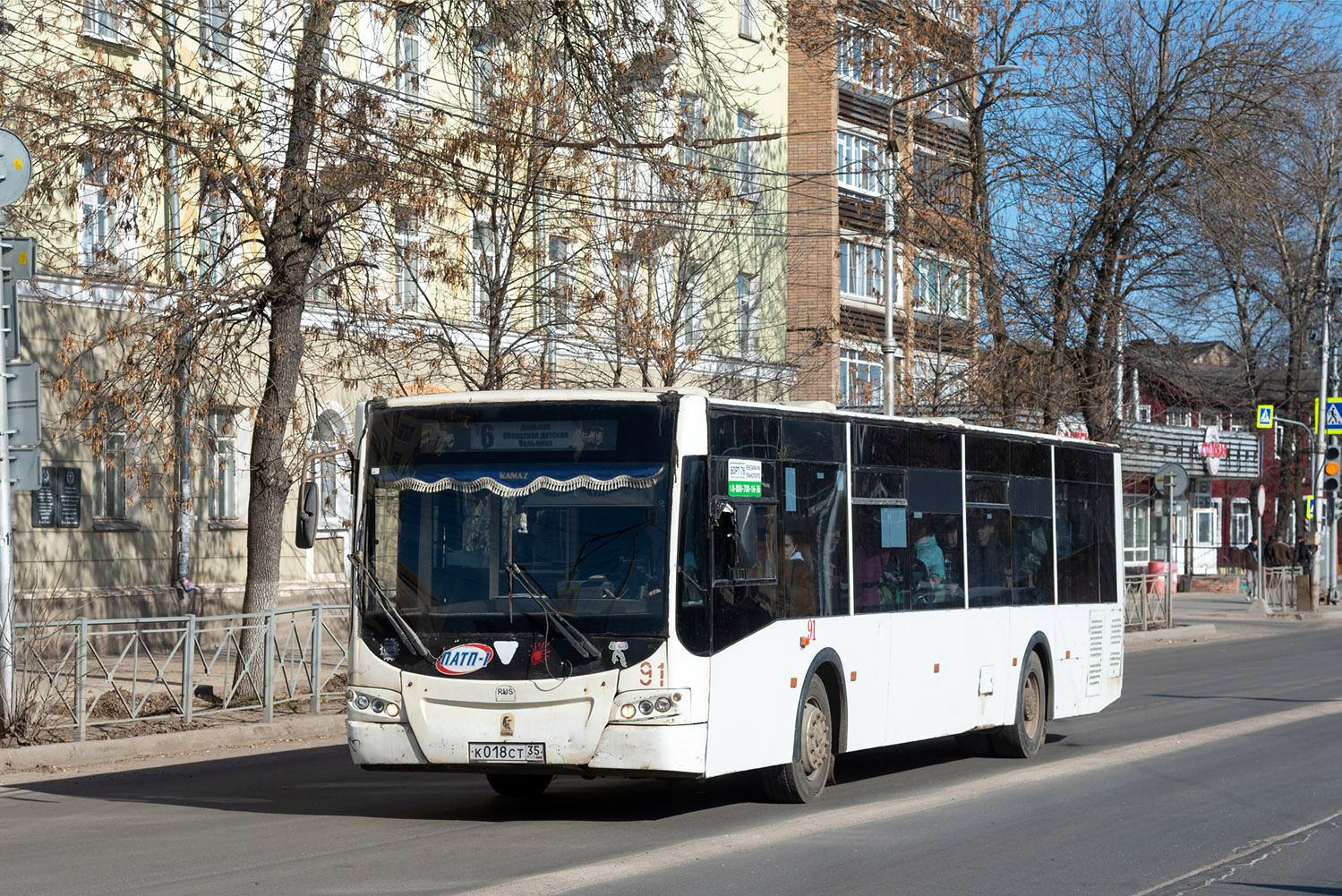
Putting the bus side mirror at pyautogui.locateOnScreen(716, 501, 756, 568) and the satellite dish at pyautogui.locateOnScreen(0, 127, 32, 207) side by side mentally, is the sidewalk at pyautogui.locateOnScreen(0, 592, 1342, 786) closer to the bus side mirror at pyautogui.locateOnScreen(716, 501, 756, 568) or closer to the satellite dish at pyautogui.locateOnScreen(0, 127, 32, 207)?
the satellite dish at pyautogui.locateOnScreen(0, 127, 32, 207)

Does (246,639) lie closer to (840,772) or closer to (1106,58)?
(840,772)

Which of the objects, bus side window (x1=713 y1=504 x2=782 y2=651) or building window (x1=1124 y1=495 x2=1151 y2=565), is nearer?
bus side window (x1=713 y1=504 x2=782 y2=651)

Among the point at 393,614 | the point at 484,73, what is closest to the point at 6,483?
the point at 393,614

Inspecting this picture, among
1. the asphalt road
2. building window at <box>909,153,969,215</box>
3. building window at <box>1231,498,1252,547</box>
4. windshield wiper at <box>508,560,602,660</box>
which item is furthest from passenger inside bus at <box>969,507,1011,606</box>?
building window at <box>1231,498,1252,547</box>

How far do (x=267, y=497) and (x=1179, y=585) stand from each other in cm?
4340

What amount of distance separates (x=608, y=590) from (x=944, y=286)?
21790 millimetres

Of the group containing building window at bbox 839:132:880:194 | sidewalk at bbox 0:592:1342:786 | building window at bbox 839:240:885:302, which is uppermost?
building window at bbox 839:132:880:194

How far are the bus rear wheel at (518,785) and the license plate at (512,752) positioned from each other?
1665 mm

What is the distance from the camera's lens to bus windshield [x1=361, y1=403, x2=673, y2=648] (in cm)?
1049

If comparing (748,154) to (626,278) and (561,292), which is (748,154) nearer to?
(626,278)

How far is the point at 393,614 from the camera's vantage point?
10797 mm

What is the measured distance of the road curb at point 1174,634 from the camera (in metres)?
32.8

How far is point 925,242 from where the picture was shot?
30.5 m

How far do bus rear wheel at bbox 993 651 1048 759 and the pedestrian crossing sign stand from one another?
109 ft
